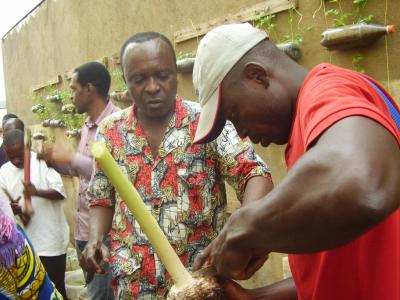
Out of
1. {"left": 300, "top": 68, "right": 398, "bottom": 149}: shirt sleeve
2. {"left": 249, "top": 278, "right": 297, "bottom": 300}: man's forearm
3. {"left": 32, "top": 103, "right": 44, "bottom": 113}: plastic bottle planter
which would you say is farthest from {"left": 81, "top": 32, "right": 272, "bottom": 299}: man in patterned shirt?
{"left": 32, "top": 103, "right": 44, "bottom": 113}: plastic bottle planter

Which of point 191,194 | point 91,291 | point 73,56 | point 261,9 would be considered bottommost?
point 91,291

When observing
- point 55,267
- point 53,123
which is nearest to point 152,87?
point 55,267

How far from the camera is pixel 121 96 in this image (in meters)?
5.67

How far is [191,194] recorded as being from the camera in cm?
212

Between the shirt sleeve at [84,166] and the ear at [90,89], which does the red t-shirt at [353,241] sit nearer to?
the shirt sleeve at [84,166]

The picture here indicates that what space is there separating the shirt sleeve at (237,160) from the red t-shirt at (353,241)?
83 centimetres

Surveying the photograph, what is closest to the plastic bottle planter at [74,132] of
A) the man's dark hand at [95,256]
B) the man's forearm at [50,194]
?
the man's forearm at [50,194]

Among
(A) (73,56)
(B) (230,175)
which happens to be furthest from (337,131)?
(A) (73,56)

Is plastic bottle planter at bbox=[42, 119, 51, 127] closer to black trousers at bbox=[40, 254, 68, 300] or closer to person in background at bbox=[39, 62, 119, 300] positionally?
black trousers at bbox=[40, 254, 68, 300]

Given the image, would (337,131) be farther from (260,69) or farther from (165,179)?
(165,179)

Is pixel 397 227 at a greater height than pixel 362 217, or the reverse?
pixel 362 217

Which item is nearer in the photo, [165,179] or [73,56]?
[165,179]

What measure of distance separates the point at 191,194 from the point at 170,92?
0.52 metres

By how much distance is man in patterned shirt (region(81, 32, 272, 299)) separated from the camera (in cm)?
210
